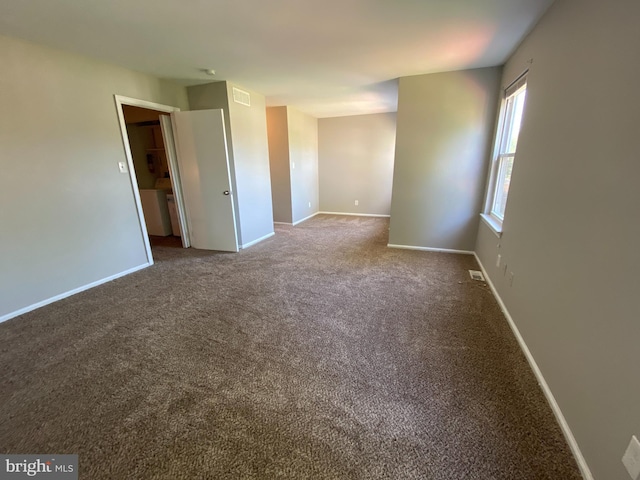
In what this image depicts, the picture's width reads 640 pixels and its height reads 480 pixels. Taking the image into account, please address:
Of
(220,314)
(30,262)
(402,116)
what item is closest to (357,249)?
(402,116)

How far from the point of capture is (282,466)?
1.16m

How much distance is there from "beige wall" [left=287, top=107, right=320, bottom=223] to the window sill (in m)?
3.68

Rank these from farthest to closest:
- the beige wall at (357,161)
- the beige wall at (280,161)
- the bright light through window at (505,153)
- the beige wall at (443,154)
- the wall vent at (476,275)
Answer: the beige wall at (357,161)
the beige wall at (280,161)
the beige wall at (443,154)
the wall vent at (476,275)
the bright light through window at (505,153)

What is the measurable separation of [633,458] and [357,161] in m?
6.17

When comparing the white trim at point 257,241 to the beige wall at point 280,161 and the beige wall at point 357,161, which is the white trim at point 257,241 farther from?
the beige wall at point 357,161

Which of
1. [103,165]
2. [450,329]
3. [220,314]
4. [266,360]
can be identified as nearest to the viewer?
[266,360]

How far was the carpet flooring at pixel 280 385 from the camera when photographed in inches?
46.8

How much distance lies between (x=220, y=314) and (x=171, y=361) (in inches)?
23.8

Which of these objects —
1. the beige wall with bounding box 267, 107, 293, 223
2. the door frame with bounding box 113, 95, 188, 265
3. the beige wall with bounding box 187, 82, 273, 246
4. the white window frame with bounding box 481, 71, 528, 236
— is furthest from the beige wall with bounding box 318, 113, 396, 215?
the door frame with bounding box 113, 95, 188, 265

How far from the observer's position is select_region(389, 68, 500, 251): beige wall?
333 cm

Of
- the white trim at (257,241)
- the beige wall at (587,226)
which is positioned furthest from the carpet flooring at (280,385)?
the white trim at (257,241)

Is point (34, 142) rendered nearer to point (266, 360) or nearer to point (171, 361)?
point (171, 361)

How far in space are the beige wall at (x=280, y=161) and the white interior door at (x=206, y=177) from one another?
199 centimetres

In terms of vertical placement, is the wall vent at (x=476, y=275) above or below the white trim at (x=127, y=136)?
below
